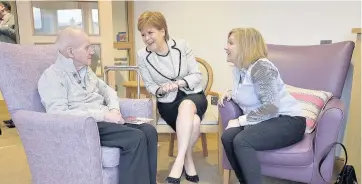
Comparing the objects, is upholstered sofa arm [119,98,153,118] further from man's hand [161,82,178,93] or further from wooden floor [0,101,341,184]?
wooden floor [0,101,341,184]

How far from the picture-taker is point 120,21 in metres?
3.65

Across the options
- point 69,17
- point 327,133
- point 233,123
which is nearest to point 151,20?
point 233,123

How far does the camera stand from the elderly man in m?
1.48

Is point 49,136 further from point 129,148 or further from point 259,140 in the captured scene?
point 259,140

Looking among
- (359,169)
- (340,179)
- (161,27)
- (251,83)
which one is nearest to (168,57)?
(161,27)

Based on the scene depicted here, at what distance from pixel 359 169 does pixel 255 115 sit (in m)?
0.76

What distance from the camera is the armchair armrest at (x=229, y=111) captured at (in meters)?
1.79

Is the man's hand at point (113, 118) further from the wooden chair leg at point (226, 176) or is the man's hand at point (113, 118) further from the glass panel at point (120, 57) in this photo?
the glass panel at point (120, 57)

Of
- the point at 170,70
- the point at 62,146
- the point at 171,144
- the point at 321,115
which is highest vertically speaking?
the point at 170,70

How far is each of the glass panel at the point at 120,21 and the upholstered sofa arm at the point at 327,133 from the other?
2.37 m

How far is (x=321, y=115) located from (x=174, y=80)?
92cm

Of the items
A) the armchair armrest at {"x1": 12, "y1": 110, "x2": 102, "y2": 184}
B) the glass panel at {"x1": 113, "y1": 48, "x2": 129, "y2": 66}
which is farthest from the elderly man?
the glass panel at {"x1": 113, "y1": 48, "x2": 129, "y2": 66}

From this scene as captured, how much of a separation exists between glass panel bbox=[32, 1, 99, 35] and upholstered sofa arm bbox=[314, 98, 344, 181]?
2.26 meters

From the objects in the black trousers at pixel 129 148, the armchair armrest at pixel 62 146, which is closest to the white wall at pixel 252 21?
the black trousers at pixel 129 148
